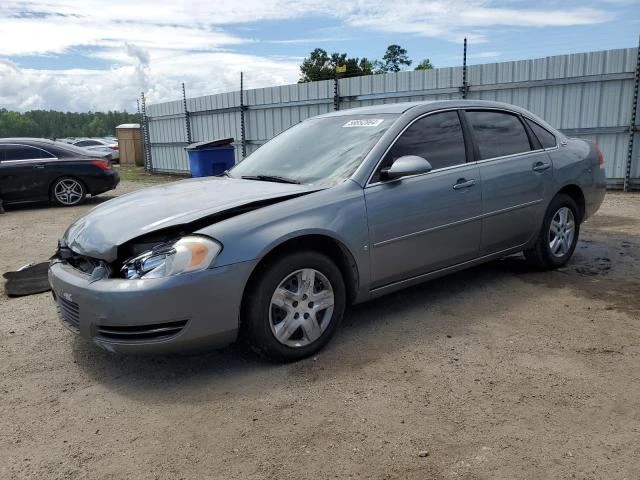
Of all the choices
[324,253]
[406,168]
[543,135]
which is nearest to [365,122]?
[406,168]

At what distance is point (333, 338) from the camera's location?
3967mm

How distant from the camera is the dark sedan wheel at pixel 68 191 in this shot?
37.5ft

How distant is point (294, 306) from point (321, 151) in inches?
53.5

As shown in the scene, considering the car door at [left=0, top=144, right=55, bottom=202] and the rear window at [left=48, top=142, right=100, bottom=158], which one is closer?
the car door at [left=0, top=144, right=55, bottom=202]

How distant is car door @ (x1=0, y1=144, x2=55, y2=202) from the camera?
36.1ft

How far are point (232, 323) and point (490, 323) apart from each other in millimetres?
1943

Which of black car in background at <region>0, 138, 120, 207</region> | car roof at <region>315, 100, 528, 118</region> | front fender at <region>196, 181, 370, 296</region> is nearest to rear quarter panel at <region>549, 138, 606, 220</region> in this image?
car roof at <region>315, 100, 528, 118</region>

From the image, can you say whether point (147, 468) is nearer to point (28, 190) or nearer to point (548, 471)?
point (548, 471)

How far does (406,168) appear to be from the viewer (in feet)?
12.8

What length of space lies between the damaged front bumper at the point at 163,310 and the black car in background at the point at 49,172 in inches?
352

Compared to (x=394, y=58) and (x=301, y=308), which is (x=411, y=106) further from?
(x=394, y=58)

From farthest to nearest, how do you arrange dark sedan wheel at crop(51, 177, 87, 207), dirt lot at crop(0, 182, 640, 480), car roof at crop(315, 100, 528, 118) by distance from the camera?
dark sedan wheel at crop(51, 177, 87, 207) < car roof at crop(315, 100, 528, 118) < dirt lot at crop(0, 182, 640, 480)

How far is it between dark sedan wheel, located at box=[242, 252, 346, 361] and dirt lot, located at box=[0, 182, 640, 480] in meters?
0.15

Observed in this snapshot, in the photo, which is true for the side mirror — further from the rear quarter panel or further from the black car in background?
the black car in background
